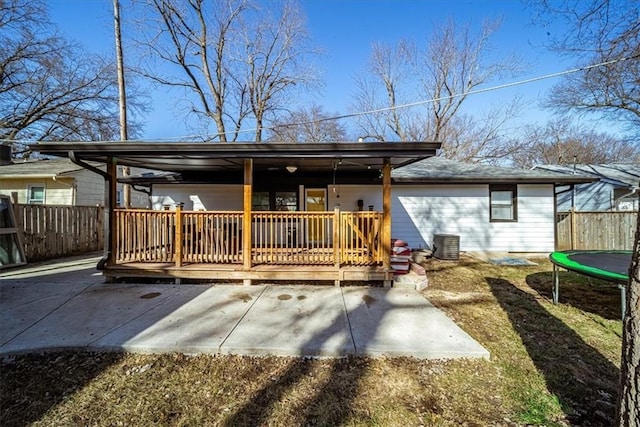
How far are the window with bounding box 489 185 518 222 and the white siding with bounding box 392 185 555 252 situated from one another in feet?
0.53

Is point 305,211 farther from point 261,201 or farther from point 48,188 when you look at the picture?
point 48,188

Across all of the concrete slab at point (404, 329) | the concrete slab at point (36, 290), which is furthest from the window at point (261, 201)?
the concrete slab at point (404, 329)

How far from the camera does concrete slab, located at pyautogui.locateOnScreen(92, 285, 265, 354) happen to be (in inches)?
125

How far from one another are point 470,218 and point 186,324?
8508mm

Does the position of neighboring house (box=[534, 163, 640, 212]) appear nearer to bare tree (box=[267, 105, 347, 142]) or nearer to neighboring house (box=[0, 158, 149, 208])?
bare tree (box=[267, 105, 347, 142])

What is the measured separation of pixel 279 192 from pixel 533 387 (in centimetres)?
807

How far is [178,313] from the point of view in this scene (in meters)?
4.13

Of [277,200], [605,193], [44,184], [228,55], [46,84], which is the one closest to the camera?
[277,200]

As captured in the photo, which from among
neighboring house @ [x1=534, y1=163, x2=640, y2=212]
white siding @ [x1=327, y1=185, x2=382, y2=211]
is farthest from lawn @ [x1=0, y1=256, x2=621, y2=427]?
neighboring house @ [x1=534, y1=163, x2=640, y2=212]

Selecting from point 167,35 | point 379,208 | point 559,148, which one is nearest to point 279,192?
point 379,208

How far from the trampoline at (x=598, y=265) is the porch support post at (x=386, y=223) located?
8.70 ft

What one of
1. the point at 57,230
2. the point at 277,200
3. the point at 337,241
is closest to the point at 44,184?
the point at 57,230

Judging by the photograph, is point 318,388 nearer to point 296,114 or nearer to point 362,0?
point 362,0

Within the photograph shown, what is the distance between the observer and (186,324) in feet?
12.3
